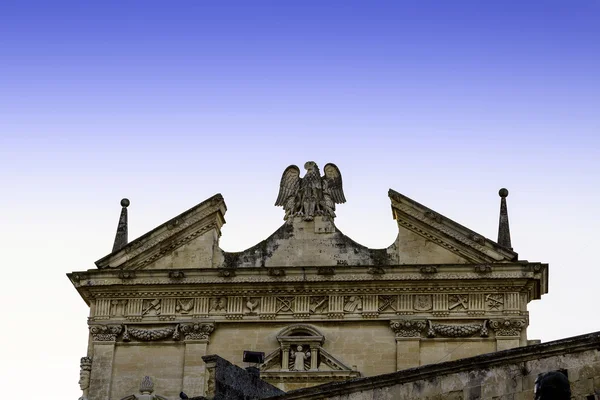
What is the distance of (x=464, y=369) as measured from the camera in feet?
76.3

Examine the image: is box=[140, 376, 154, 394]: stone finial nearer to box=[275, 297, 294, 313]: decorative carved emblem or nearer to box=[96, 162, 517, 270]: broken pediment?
box=[275, 297, 294, 313]: decorative carved emblem

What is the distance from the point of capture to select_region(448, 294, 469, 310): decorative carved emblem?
131 ft

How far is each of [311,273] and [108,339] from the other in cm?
465

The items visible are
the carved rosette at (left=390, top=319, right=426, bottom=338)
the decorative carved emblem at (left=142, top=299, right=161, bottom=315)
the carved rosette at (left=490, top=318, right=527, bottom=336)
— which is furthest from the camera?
the decorative carved emblem at (left=142, top=299, right=161, bottom=315)

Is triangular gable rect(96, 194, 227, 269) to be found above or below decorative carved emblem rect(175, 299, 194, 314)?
above

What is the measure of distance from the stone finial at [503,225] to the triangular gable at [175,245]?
6.33m

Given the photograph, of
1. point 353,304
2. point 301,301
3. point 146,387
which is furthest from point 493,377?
point 301,301

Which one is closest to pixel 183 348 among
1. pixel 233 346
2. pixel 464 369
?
pixel 233 346

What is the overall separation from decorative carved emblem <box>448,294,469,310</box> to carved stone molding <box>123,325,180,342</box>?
19.6ft

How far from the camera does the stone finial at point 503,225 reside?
4088 centimetres

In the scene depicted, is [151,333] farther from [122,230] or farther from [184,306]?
[122,230]

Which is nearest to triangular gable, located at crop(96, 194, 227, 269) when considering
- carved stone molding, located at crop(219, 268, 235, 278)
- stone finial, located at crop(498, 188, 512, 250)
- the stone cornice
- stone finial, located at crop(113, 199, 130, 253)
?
the stone cornice

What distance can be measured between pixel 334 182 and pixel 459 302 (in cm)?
454

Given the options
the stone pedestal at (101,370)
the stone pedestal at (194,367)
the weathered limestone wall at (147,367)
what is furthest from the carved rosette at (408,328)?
the stone pedestal at (101,370)
